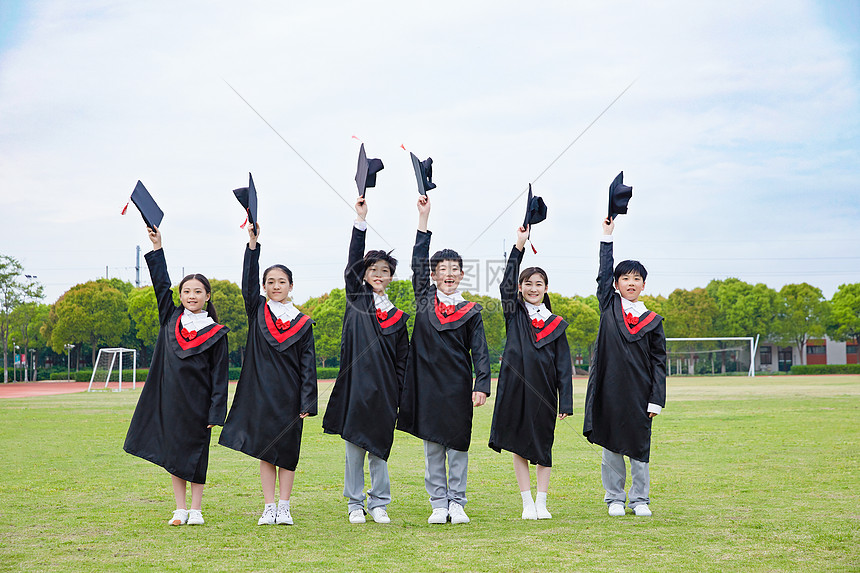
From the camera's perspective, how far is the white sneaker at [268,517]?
208 inches

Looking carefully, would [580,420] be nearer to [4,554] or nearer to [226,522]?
[226,522]

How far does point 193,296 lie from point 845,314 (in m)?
68.3

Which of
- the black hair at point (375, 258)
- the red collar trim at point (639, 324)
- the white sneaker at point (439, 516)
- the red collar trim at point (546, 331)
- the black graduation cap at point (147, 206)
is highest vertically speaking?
the black graduation cap at point (147, 206)

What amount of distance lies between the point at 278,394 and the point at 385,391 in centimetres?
77

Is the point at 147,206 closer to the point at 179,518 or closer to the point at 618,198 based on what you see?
the point at 179,518

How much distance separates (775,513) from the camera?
5.50 meters

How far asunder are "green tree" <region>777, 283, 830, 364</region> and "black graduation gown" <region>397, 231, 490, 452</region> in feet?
207

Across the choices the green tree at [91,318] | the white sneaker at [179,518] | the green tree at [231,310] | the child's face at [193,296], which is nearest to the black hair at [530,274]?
the child's face at [193,296]

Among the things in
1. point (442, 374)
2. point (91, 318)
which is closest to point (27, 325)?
point (91, 318)

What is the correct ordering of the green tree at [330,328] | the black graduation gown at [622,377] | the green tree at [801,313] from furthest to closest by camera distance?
the green tree at [801,313]
the green tree at [330,328]
the black graduation gown at [622,377]

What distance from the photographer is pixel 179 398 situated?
213 inches

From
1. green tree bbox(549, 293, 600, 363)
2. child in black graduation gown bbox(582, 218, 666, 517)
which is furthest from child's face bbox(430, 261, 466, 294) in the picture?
green tree bbox(549, 293, 600, 363)

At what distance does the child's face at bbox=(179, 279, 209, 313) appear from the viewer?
5578mm

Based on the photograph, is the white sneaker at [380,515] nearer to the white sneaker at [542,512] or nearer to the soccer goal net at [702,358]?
the white sneaker at [542,512]
